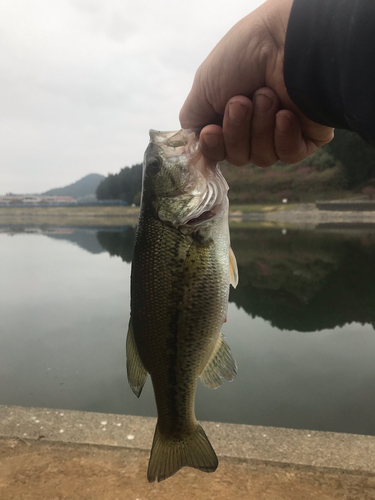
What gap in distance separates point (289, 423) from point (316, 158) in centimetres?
5281

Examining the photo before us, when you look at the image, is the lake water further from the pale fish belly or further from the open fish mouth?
the open fish mouth

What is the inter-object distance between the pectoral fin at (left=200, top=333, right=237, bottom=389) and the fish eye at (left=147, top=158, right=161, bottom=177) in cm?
91

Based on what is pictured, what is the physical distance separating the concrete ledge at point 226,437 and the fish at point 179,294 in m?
2.15

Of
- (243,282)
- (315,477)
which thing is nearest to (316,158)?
(243,282)

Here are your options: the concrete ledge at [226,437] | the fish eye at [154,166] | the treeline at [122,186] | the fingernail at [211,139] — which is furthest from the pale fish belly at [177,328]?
the treeline at [122,186]

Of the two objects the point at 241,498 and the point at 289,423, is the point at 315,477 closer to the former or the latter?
the point at 241,498

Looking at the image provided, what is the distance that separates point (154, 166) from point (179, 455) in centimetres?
147

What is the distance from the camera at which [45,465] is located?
348 centimetres

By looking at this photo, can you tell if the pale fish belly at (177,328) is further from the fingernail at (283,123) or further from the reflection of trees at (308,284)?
the reflection of trees at (308,284)

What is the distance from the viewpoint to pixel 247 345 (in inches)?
307

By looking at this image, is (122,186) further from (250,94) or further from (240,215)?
(250,94)

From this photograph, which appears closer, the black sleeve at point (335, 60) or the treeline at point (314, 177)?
the black sleeve at point (335, 60)

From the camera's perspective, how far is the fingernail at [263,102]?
6.00 ft

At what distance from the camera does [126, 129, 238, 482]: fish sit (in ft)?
5.51
